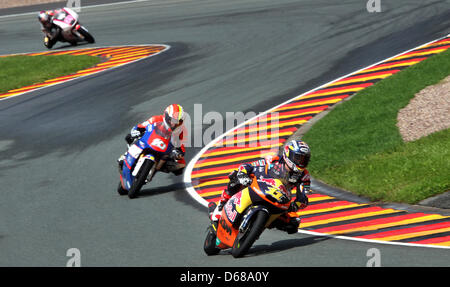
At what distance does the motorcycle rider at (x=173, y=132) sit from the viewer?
55.8 feet

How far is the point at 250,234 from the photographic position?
12.3 metres

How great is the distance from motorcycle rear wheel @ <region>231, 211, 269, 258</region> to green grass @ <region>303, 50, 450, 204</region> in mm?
4670

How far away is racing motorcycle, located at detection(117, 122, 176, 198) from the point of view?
55.9 ft

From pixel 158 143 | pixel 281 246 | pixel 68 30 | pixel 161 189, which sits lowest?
pixel 161 189

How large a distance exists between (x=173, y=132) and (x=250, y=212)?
5.37 metres

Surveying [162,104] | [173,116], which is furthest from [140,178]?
[162,104]

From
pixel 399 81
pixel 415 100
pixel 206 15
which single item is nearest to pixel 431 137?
pixel 415 100

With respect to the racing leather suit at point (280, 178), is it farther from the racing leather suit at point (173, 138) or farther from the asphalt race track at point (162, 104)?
the racing leather suit at point (173, 138)

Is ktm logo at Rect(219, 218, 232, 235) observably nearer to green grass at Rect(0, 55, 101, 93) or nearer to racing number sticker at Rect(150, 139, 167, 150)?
racing number sticker at Rect(150, 139, 167, 150)

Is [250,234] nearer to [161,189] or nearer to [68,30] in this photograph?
[161,189]

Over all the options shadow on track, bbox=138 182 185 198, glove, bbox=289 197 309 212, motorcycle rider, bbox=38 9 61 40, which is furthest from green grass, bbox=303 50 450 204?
motorcycle rider, bbox=38 9 61 40
